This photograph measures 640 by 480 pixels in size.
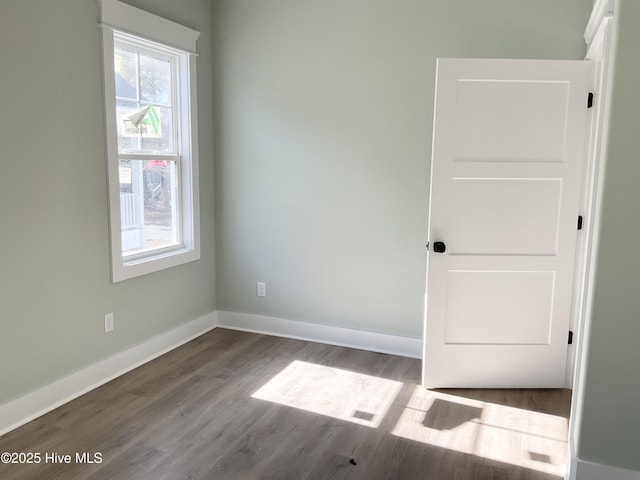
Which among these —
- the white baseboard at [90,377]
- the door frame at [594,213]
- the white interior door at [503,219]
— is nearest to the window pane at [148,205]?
the white baseboard at [90,377]

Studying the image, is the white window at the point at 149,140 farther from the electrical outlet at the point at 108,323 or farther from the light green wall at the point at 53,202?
the electrical outlet at the point at 108,323

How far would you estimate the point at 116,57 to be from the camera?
3.42 meters

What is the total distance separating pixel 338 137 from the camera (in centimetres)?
394

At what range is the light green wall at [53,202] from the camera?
2.75 meters

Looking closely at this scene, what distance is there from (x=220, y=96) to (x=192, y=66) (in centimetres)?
36

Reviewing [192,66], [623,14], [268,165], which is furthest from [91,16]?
[623,14]

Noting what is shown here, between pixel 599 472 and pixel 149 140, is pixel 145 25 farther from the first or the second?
pixel 599 472

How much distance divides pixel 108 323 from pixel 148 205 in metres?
0.87

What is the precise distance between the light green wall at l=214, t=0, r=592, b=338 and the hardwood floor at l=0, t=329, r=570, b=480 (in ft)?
2.23

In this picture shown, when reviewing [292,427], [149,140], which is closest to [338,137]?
[149,140]

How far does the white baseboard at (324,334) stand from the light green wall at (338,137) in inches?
2.3

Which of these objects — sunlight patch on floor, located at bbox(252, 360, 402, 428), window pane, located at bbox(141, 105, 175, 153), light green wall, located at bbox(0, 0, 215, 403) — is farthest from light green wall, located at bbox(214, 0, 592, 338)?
light green wall, located at bbox(0, 0, 215, 403)

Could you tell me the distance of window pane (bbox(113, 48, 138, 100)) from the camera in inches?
136

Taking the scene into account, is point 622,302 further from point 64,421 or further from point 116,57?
point 116,57
